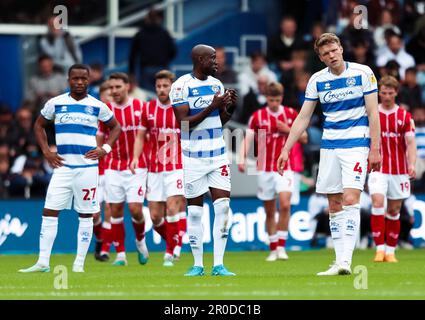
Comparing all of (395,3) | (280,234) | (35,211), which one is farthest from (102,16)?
(280,234)

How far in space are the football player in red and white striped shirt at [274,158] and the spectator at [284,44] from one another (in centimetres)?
743

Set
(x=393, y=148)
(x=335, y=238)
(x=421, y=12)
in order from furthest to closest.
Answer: (x=421, y=12), (x=393, y=148), (x=335, y=238)

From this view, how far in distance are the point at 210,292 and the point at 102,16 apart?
19048 mm

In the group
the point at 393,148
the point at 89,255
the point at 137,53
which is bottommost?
the point at 89,255

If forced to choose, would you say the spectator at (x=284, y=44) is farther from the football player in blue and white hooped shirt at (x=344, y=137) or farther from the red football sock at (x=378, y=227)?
the football player in blue and white hooped shirt at (x=344, y=137)

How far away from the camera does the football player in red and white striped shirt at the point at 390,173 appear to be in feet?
61.3

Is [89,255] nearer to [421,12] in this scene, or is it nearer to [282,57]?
[282,57]

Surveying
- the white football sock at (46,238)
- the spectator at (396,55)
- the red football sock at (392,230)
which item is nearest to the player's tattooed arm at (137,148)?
the white football sock at (46,238)

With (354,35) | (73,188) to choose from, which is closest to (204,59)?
(73,188)

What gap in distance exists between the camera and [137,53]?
1072 inches

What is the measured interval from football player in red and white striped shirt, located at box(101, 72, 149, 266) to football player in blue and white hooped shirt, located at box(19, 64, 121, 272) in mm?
2676

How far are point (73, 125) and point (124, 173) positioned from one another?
10.0 ft

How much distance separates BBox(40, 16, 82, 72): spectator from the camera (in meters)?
27.5

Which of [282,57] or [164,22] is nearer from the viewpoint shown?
[282,57]
